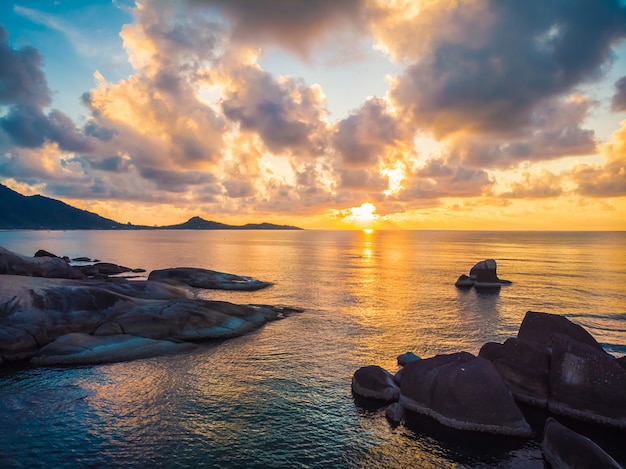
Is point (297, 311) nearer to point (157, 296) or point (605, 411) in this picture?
point (157, 296)

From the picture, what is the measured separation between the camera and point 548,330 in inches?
922

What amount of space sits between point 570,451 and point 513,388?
668 cm

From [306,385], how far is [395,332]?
48.5 ft

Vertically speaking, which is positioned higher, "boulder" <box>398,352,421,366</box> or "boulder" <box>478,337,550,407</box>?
"boulder" <box>478,337,550,407</box>

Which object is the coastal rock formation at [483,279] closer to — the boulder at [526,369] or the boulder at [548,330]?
the boulder at [548,330]

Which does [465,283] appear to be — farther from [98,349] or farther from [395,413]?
[98,349]

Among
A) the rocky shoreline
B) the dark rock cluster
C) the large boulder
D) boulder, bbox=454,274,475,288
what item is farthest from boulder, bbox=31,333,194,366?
boulder, bbox=454,274,475,288

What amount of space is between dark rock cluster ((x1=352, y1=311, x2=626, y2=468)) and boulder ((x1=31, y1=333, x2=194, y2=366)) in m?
15.9

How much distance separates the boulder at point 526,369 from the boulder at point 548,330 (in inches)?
43.8

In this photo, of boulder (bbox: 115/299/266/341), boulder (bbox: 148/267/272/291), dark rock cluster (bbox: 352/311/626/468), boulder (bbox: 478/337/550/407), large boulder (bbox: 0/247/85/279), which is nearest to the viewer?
dark rock cluster (bbox: 352/311/626/468)

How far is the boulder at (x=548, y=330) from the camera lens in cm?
2257

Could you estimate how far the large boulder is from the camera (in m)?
46.1

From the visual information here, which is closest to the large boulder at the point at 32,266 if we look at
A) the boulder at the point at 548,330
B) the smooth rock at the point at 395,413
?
the smooth rock at the point at 395,413

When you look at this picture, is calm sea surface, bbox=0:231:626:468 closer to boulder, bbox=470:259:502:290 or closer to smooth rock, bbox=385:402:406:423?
smooth rock, bbox=385:402:406:423
